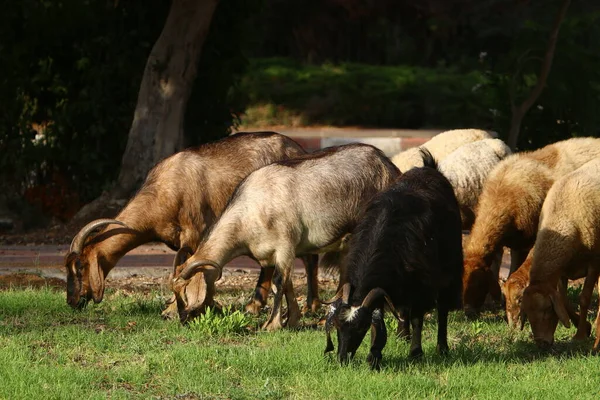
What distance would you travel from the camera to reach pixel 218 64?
17.0m

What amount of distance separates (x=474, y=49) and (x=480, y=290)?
20975 mm

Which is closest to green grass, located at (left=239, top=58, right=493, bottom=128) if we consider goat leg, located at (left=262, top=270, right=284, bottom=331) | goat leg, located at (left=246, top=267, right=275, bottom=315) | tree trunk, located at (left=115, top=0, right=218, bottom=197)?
tree trunk, located at (left=115, top=0, right=218, bottom=197)

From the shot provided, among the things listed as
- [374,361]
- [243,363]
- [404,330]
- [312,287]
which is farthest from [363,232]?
[312,287]

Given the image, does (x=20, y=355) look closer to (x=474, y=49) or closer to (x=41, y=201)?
(x=41, y=201)

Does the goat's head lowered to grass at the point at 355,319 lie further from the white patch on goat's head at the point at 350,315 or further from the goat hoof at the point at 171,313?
the goat hoof at the point at 171,313

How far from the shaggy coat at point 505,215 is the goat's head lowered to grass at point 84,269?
331 centimetres

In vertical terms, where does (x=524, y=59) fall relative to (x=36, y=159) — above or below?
above

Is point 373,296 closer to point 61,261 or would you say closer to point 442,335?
point 442,335

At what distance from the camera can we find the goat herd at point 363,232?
8.71m

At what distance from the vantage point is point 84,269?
425 inches

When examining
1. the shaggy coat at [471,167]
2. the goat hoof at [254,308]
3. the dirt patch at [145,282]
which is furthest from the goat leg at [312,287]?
the shaggy coat at [471,167]

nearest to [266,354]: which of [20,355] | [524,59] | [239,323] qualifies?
[239,323]

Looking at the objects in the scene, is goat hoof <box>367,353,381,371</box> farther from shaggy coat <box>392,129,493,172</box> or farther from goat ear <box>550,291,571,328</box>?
shaggy coat <box>392,129,493,172</box>

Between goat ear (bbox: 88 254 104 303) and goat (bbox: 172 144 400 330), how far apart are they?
3.31ft
